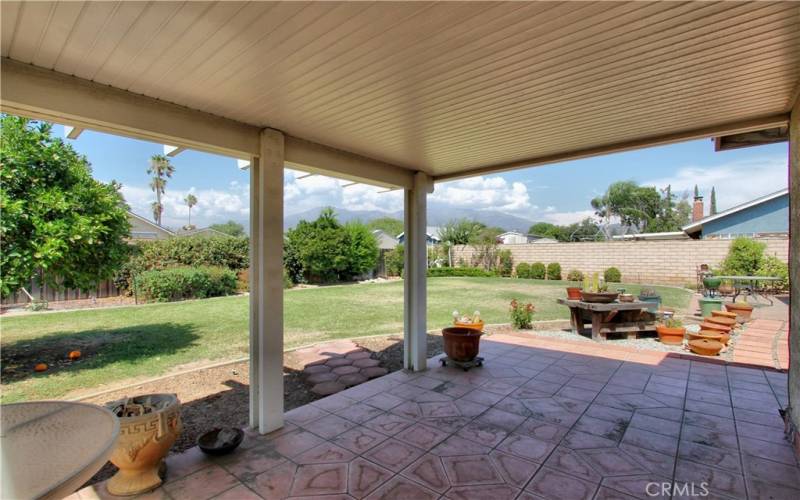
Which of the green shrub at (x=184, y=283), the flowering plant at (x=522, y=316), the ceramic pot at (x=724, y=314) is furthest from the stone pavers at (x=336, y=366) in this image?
the green shrub at (x=184, y=283)

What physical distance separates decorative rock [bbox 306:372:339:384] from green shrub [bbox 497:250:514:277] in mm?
14233

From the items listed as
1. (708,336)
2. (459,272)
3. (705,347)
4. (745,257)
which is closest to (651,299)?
(708,336)

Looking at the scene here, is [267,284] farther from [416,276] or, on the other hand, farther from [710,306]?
[710,306]

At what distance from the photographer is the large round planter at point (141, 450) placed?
2172 millimetres

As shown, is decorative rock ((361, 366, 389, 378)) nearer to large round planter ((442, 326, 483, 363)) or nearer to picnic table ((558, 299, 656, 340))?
large round planter ((442, 326, 483, 363))

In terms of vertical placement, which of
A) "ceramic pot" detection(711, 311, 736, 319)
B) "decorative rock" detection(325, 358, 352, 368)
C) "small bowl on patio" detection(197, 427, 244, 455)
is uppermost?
"ceramic pot" detection(711, 311, 736, 319)

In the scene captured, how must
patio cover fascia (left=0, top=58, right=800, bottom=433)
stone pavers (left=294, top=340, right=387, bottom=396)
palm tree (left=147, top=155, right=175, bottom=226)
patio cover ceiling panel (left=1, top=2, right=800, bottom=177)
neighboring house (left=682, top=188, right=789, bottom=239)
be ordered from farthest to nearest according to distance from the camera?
palm tree (left=147, top=155, right=175, bottom=226) → neighboring house (left=682, top=188, right=789, bottom=239) → stone pavers (left=294, top=340, right=387, bottom=396) → patio cover fascia (left=0, top=58, right=800, bottom=433) → patio cover ceiling panel (left=1, top=2, right=800, bottom=177)

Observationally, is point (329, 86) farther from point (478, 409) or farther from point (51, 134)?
point (51, 134)

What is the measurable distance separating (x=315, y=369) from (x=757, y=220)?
18.1 metres

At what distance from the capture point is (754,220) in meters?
14.2

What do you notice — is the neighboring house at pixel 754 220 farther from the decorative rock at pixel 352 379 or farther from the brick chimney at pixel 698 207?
the decorative rock at pixel 352 379

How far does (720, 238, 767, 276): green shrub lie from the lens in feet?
34.6

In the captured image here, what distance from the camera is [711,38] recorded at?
5.49ft

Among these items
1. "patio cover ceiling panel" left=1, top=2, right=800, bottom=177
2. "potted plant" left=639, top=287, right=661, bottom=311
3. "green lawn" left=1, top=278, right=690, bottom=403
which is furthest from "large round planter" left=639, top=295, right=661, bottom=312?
"patio cover ceiling panel" left=1, top=2, right=800, bottom=177
